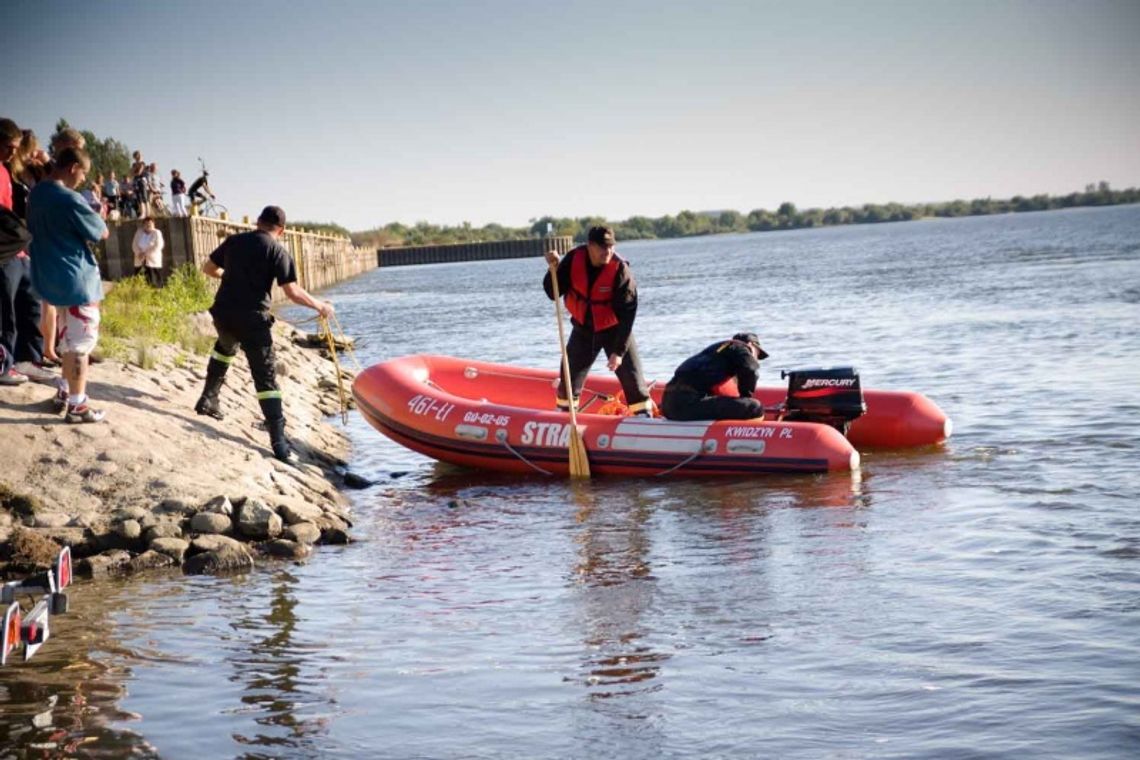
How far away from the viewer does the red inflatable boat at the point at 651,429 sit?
10.2 metres

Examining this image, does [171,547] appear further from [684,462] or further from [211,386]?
[684,462]

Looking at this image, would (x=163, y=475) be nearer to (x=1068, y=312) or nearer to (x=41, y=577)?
(x=41, y=577)

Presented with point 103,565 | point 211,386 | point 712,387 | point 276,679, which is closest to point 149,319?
point 211,386

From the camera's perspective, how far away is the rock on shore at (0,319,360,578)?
24.8ft

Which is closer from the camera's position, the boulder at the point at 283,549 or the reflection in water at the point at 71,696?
the reflection in water at the point at 71,696

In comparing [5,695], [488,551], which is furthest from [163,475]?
[5,695]

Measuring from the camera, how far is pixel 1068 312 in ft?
79.2

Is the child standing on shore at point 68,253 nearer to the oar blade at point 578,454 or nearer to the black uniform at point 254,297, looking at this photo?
the black uniform at point 254,297

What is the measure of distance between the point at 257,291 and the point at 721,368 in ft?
12.0

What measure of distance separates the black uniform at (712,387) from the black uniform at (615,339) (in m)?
0.40

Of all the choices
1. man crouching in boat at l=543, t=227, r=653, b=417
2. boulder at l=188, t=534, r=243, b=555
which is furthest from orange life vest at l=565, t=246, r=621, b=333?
boulder at l=188, t=534, r=243, b=555

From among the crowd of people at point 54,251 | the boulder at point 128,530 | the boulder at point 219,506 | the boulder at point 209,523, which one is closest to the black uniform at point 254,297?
the crowd of people at point 54,251

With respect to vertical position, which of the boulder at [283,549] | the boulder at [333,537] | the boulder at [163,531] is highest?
the boulder at [163,531]

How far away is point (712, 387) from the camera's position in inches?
412
